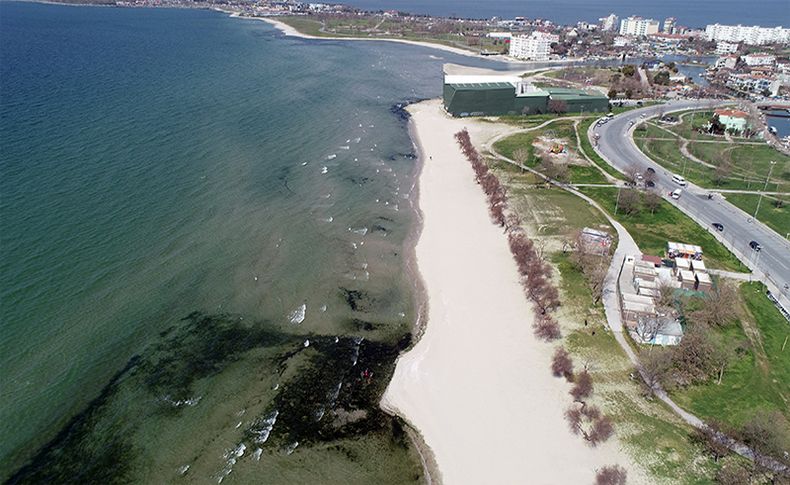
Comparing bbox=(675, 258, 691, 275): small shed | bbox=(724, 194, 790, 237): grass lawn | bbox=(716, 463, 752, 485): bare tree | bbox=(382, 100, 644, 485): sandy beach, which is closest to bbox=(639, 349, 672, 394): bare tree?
bbox=(382, 100, 644, 485): sandy beach

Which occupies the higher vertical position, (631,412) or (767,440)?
(767,440)

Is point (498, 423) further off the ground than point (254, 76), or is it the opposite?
point (254, 76)

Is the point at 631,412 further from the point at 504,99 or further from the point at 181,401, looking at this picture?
the point at 504,99

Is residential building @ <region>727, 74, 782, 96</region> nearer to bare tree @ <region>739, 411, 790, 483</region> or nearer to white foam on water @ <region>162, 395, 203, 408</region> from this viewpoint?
bare tree @ <region>739, 411, 790, 483</region>

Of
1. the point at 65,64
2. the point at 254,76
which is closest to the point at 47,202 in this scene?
the point at 254,76

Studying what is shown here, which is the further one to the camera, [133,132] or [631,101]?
[631,101]

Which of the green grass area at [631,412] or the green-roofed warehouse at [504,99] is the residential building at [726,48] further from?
the green grass area at [631,412]

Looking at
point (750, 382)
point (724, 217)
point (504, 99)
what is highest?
point (504, 99)

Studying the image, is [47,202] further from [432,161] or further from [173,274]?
[432,161]

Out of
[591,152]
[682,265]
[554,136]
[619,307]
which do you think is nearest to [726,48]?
[554,136]
